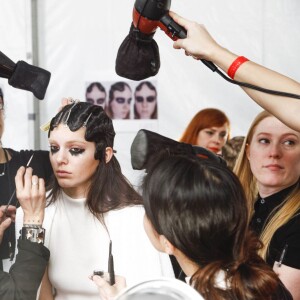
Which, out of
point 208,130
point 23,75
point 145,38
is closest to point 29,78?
point 23,75

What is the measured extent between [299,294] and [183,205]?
0.39 metres

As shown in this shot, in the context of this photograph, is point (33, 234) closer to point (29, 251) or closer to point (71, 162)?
point (29, 251)

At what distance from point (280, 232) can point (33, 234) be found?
20.2 inches

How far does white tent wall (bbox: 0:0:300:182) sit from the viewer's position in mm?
1415

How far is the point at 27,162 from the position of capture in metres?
1.24

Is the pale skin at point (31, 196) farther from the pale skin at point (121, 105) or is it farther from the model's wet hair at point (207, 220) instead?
the pale skin at point (121, 105)

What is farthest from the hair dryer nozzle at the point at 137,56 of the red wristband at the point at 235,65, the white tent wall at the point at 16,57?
the white tent wall at the point at 16,57

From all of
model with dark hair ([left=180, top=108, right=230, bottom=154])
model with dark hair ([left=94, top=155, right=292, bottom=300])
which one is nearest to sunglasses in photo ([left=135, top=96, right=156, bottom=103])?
model with dark hair ([left=180, top=108, right=230, bottom=154])

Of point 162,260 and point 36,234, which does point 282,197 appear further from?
point 36,234

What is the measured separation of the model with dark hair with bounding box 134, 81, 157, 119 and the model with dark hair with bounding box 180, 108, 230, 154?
14 centimetres

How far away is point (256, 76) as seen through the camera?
92 centimetres

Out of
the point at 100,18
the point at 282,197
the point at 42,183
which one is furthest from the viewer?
the point at 100,18

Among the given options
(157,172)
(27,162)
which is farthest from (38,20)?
(157,172)

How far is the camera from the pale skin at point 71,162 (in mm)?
1138
